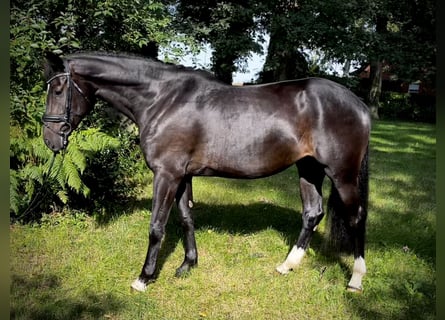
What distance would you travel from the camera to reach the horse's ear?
323 centimetres

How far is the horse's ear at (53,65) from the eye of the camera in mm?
3227

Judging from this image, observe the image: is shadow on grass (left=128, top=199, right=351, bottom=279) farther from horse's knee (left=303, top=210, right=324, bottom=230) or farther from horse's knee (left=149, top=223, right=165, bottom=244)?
horse's knee (left=149, top=223, right=165, bottom=244)

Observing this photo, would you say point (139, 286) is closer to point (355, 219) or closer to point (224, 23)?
point (355, 219)

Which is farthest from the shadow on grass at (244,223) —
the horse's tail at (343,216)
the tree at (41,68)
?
the tree at (41,68)

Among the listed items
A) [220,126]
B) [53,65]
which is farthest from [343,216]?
[53,65]

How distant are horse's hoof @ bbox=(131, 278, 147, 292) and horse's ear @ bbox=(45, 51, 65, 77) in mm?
1957

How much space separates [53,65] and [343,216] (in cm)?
296

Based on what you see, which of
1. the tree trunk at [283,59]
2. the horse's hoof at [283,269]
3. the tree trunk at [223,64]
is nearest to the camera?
the horse's hoof at [283,269]

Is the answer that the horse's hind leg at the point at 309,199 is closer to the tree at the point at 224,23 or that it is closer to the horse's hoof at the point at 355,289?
the horse's hoof at the point at 355,289

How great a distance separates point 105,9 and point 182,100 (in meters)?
2.09

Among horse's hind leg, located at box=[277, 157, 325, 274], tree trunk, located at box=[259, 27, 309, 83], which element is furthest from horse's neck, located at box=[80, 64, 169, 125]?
tree trunk, located at box=[259, 27, 309, 83]

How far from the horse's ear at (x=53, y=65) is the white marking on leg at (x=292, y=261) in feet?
8.97

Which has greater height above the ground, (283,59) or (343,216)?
(283,59)

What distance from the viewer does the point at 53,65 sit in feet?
10.7
